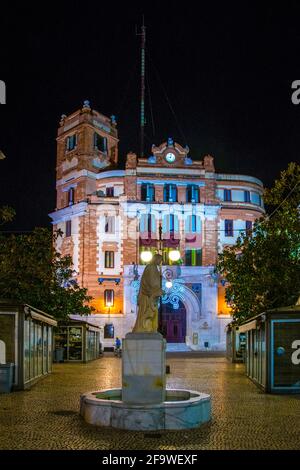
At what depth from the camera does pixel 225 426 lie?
12.1 metres

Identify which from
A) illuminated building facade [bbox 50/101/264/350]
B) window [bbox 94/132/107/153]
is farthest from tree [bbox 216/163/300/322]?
window [bbox 94/132/107/153]

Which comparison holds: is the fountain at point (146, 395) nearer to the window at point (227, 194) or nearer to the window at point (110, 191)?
the window at point (110, 191)

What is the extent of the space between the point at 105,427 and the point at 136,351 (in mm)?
1735

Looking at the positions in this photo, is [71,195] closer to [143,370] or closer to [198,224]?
[198,224]

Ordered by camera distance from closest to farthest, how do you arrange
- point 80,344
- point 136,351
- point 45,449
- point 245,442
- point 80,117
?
point 45,449
point 245,442
point 136,351
point 80,344
point 80,117

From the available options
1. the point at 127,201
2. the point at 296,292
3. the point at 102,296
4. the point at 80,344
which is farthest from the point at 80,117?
the point at 296,292

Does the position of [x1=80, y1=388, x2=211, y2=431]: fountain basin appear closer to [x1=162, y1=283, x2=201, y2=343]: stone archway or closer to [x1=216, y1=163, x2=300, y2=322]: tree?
[x1=216, y1=163, x2=300, y2=322]: tree

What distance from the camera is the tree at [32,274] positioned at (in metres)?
31.3

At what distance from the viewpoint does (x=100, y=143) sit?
7044 cm

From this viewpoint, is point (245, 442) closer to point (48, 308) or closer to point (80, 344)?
point (48, 308)

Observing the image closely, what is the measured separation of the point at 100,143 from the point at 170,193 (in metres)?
11.1

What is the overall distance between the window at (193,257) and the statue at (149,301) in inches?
1938
